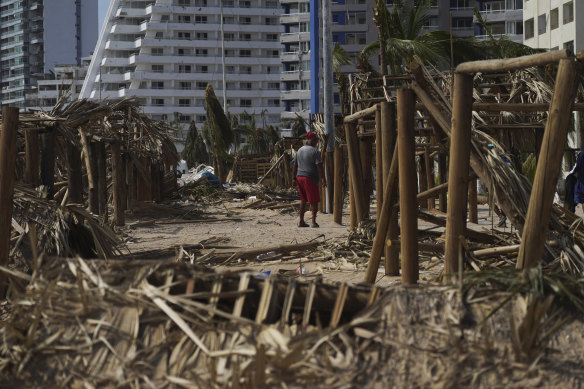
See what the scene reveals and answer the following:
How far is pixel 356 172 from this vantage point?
35.4 ft

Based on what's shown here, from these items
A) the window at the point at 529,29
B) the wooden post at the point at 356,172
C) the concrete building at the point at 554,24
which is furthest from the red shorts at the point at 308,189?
the window at the point at 529,29

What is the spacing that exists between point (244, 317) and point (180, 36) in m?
95.3

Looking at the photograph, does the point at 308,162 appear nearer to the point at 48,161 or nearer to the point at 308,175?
the point at 308,175

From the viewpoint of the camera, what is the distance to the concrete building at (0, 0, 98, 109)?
4906 inches

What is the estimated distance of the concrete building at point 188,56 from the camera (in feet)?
312

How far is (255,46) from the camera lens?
9731 centimetres

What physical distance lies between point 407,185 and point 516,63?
1339 mm

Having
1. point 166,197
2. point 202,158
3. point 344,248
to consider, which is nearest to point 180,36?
point 202,158

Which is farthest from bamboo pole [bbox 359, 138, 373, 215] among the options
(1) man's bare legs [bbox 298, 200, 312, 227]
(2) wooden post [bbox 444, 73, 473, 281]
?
(2) wooden post [bbox 444, 73, 473, 281]

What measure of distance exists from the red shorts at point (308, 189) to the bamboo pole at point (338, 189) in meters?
1.06

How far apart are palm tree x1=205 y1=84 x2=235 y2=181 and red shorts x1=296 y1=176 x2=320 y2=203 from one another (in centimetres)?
2482

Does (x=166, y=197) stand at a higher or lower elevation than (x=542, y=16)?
lower

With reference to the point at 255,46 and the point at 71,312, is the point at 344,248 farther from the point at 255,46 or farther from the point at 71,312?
the point at 255,46

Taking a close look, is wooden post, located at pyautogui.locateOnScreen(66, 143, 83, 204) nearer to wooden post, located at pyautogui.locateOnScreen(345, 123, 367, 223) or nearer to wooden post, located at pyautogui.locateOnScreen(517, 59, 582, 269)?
wooden post, located at pyautogui.locateOnScreen(345, 123, 367, 223)
